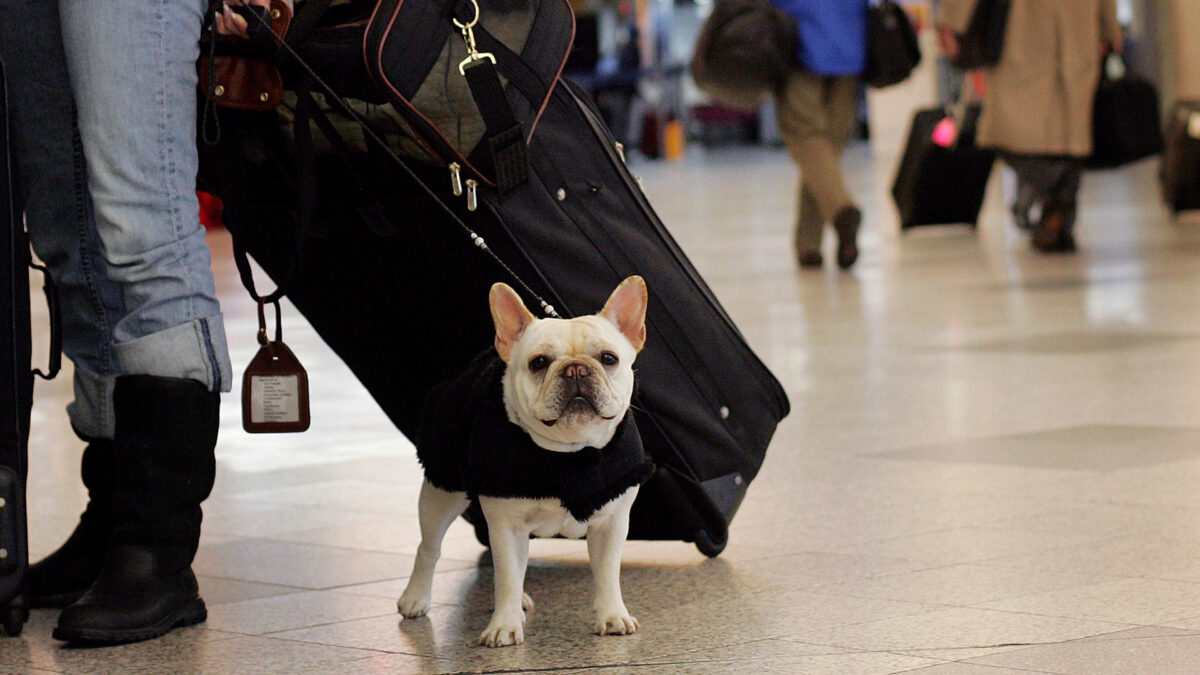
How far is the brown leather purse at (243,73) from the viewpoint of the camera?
9.58 feet

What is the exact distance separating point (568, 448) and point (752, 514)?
117cm

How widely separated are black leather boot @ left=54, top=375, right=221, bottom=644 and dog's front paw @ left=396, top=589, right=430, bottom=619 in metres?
0.34

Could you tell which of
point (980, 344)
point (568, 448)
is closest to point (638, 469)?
point (568, 448)

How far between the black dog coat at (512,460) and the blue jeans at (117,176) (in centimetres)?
44

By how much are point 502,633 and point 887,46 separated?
683 cm

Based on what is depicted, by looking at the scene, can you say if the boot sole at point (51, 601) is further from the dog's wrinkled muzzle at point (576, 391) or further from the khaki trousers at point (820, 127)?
the khaki trousers at point (820, 127)

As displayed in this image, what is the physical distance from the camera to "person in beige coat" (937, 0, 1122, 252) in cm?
964

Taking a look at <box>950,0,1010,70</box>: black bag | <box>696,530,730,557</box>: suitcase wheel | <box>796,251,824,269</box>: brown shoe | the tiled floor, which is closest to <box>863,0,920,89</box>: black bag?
<box>950,0,1010,70</box>: black bag

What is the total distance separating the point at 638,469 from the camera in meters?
2.79

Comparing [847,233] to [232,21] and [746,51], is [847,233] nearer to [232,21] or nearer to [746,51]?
[746,51]

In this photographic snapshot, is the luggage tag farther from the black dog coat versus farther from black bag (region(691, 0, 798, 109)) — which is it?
black bag (region(691, 0, 798, 109))

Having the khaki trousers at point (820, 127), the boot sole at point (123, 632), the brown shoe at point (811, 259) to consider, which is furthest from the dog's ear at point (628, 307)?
the brown shoe at point (811, 259)

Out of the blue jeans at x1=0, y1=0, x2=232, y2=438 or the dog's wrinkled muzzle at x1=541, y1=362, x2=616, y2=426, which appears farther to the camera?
the blue jeans at x1=0, y1=0, x2=232, y2=438

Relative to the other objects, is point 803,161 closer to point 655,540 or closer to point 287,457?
→ point 287,457
